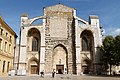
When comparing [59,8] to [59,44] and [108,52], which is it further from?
[108,52]

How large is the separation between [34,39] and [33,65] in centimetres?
Answer: 520

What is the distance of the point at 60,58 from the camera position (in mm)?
35219

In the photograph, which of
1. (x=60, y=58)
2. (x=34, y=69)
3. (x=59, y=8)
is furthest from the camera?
(x=59, y=8)

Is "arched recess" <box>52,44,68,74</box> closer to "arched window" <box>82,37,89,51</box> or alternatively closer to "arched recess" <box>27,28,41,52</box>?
"arched recess" <box>27,28,41,52</box>

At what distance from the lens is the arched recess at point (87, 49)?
1378 inches

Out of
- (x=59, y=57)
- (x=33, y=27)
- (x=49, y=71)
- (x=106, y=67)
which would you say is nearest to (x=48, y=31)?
(x=33, y=27)

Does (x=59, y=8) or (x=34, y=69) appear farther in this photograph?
(x=59, y=8)

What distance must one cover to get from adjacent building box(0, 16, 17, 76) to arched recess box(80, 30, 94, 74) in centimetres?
1346

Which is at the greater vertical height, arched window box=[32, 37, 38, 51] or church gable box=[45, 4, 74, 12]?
church gable box=[45, 4, 74, 12]

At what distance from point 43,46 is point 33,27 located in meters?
4.28

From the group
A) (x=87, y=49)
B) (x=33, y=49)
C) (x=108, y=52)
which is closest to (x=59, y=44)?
(x=33, y=49)

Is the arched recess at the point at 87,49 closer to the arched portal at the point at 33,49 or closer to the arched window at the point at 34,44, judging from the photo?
the arched portal at the point at 33,49

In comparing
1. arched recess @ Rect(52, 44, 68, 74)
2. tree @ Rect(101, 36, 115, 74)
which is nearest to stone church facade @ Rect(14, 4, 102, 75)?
arched recess @ Rect(52, 44, 68, 74)

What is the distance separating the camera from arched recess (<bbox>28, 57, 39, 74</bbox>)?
34316 millimetres
